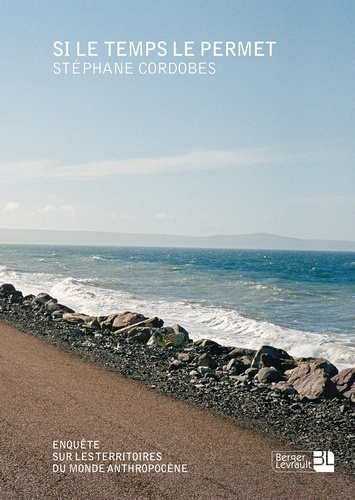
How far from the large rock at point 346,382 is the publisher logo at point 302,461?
2.54 m

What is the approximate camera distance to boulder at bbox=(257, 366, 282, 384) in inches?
378

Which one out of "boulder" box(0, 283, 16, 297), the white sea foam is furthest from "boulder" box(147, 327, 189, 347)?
"boulder" box(0, 283, 16, 297)

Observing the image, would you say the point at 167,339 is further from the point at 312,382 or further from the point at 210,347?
the point at 312,382

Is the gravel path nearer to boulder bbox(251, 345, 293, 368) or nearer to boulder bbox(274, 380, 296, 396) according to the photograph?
boulder bbox(274, 380, 296, 396)

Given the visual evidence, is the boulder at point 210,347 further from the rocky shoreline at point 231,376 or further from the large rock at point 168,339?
the large rock at point 168,339

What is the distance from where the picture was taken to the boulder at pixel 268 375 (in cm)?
960

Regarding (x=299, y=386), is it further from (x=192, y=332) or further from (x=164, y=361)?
(x=192, y=332)

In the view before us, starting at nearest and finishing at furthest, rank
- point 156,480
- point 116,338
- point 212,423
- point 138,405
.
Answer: point 156,480 < point 212,423 < point 138,405 < point 116,338

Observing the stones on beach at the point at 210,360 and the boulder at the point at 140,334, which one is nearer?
the stones on beach at the point at 210,360

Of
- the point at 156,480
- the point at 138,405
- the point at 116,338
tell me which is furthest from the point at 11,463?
the point at 116,338

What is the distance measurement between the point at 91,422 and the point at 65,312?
33.8 ft

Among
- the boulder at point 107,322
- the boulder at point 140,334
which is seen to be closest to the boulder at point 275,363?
the boulder at point 140,334

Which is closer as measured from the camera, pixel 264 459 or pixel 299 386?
pixel 264 459

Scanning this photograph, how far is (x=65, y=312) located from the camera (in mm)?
16875
